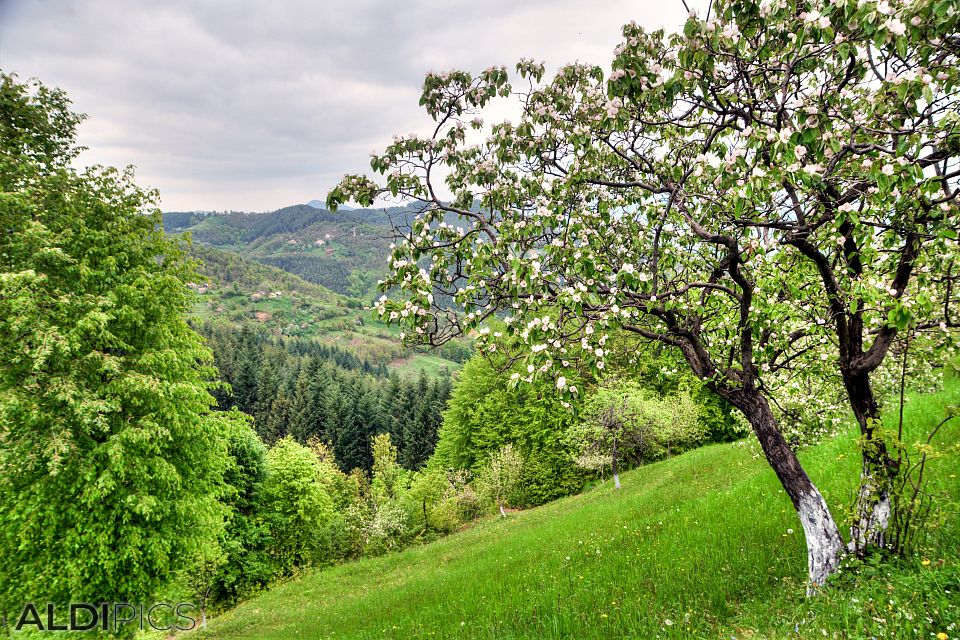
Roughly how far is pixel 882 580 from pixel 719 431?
140 feet

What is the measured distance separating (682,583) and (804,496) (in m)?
3.00

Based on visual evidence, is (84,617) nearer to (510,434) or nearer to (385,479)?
(385,479)

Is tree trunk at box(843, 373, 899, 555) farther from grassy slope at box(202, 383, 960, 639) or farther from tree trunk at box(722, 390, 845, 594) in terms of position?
grassy slope at box(202, 383, 960, 639)

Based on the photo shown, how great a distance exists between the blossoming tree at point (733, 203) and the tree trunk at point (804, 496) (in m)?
0.03

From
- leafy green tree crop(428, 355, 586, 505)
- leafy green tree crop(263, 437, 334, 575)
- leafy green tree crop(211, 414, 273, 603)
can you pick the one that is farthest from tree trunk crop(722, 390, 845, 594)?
leafy green tree crop(263, 437, 334, 575)

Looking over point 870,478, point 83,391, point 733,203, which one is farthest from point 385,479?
point 733,203

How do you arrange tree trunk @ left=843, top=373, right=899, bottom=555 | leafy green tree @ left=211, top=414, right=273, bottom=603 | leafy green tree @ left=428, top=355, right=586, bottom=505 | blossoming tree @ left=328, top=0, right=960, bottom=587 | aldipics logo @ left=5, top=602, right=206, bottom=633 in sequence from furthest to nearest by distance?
leafy green tree @ left=428, top=355, right=586, bottom=505 → leafy green tree @ left=211, top=414, right=273, bottom=603 → aldipics logo @ left=5, top=602, right=206, bottom=633 → tree trunk @ left=843, top=373, right=899, bottom=555 → blossoming tree @ left=328, top=0, right=960, bottom=587

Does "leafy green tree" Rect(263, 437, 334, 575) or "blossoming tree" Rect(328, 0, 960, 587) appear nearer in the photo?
"blossoming tree" Rect(328, 0, 960, 587)

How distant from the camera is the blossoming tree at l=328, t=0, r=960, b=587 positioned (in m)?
4.41

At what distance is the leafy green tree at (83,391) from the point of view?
12164 millimetres

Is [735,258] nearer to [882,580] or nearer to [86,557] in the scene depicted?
[882,580]

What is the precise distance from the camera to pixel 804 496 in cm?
617

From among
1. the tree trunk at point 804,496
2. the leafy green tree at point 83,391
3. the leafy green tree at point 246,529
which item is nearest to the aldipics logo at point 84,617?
the leafy green tree at point 83,391

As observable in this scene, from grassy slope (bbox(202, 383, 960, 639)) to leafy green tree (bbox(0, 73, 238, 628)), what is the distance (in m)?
6.63
